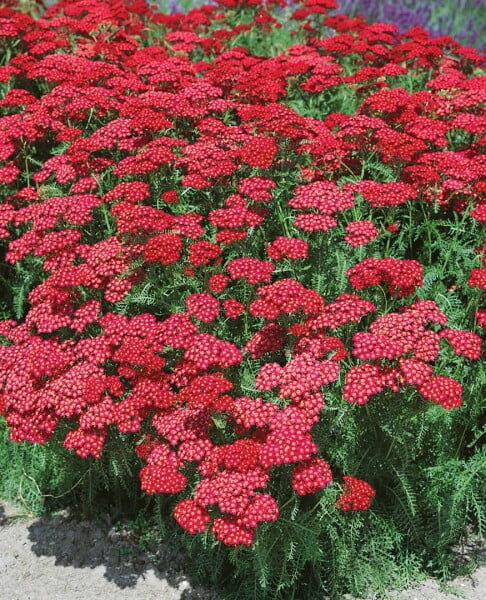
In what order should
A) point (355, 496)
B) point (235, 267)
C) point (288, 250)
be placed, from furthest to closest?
point (288, 250)
point (235, 267)
point (355, 496)

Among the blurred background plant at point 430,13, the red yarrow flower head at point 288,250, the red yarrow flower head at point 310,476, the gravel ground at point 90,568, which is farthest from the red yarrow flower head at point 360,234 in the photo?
the blurred background plant at point 430,13

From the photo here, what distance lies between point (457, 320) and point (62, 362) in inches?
92.2

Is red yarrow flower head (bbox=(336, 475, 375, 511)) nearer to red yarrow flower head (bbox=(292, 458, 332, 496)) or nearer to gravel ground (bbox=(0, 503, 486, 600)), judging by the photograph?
red yarrow flower head (bbox=(292, 458, 332, 496))

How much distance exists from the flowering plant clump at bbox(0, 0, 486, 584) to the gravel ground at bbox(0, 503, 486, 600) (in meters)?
0.54

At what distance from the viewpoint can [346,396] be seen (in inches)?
127

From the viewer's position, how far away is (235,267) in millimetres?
3828

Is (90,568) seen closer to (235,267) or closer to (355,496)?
(355,496)

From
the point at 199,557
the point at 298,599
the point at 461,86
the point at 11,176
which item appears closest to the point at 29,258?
the point at 11,176

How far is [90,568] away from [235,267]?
6.25 ft

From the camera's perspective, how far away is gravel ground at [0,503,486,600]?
3.80m

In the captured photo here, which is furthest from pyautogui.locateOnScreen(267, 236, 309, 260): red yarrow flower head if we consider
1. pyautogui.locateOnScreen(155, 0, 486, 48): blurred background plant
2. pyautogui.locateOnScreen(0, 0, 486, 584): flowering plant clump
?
pyautogui.locateOnScreen(155, 0, 486, 48): blurred background plant

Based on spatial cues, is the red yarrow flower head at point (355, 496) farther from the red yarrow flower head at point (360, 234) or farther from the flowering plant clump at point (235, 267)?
the red yarrow flower head at point (360, 234)

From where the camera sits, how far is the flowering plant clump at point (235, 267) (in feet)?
11.0

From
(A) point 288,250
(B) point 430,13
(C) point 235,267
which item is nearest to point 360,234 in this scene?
(A) point 288,250
